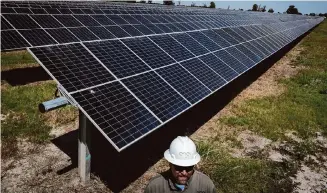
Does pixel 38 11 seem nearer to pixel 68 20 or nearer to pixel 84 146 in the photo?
pixel 68 20

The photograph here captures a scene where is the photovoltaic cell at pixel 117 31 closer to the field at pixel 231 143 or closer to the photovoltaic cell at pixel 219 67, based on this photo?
the photovoltaic cell at pixel 219 67

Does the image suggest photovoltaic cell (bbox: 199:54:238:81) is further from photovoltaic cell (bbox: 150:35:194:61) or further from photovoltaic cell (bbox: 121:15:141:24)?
photovoltaic cell (bbox: 121:15:141:24)

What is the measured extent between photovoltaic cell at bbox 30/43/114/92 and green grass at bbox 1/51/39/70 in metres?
11.2

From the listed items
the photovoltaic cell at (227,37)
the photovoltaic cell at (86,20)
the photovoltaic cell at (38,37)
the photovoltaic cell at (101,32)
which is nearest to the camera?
the photovoltaic cell at (38,37)

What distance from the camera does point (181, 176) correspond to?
379cm

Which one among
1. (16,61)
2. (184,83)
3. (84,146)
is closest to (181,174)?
(84,146)

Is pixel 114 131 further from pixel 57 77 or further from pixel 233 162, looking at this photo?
pixel 233 162

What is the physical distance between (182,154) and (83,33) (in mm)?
8026

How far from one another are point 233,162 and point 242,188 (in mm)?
1127

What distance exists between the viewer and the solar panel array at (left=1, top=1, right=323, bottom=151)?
5.96 meters

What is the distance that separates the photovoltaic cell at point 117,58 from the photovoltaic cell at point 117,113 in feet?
2.44

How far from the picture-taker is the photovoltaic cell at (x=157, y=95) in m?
6.61

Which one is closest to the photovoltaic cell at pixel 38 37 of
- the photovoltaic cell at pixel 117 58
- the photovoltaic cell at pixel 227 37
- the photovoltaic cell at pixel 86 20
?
the photovoltaic cell at pixel 86 20

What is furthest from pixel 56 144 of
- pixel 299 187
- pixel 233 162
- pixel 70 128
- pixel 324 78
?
pixel 324 78
